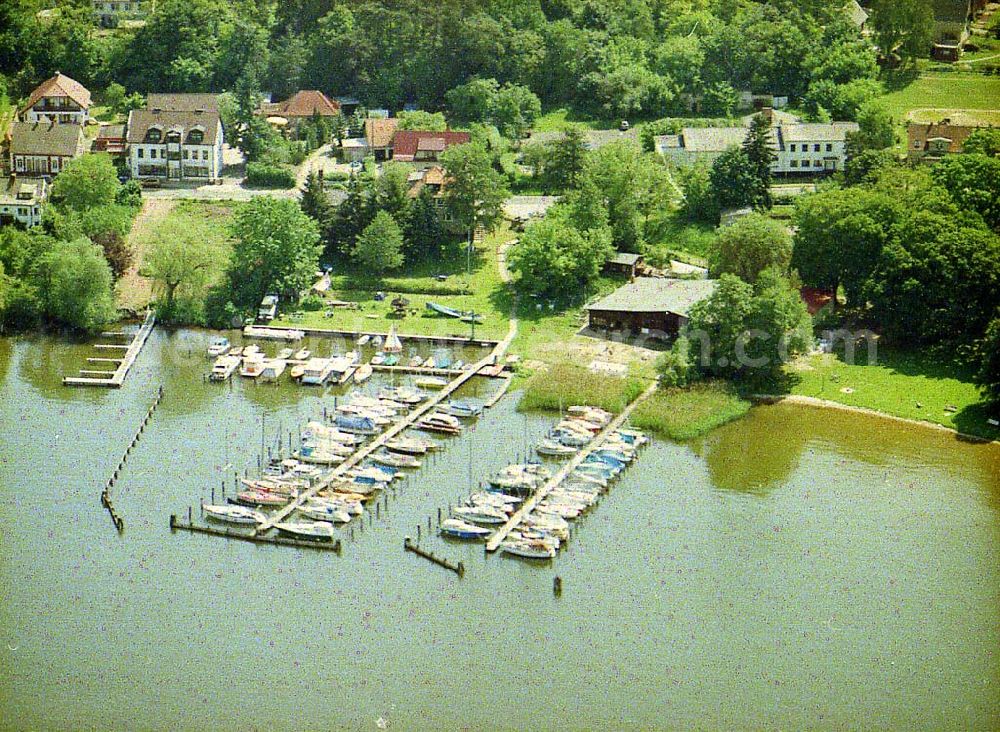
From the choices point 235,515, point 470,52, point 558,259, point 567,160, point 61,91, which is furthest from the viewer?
point 470,52

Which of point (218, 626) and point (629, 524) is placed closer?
point (218, 626)

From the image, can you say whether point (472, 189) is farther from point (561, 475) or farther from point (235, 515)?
point (235, 515)

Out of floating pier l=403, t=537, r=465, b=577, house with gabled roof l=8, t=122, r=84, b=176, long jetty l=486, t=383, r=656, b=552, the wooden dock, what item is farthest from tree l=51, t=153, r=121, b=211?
floating pier l=403, t=537, r=465, b=577

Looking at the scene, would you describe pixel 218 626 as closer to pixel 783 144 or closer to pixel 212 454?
pixel 212 454

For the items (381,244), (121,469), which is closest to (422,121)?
(381,244)

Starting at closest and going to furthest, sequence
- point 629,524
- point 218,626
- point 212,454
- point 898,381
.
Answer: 1. point 218,626
2. point 629,524
3. point 212,454
4. point 898,381

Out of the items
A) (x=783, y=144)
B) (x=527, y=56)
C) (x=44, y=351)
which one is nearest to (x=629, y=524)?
(x=44, y=351)

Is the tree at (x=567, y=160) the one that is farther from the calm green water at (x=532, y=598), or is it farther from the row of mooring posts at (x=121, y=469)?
the row of mooring posts at (x=121, y=469)

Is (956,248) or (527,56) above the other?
(527,56)
